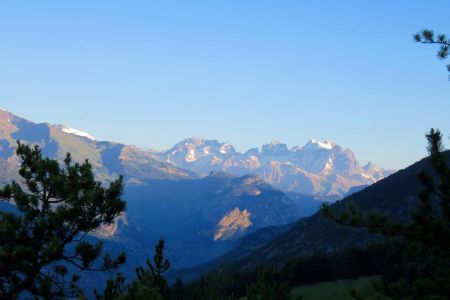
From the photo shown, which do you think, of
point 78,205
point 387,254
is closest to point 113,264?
point 78,205

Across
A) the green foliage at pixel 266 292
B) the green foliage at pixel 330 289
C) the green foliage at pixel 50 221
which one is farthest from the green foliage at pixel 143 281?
the green foliage at pixel 330 289

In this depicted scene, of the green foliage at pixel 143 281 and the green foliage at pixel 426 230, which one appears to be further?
the green foliage at pixel 143 281

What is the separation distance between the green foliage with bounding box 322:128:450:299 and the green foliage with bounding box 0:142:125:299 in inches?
543

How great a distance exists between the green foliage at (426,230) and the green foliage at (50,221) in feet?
45.2

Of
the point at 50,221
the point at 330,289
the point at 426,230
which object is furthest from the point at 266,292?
the point at 426,230

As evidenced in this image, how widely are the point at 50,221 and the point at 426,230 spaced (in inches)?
717

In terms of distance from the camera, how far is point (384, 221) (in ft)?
68.6

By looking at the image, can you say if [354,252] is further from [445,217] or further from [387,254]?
[445,217]

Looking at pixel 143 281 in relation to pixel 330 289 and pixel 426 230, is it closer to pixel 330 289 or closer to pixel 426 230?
pixel 426 230

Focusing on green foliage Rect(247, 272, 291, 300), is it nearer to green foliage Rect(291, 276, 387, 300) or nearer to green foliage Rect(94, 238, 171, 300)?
green foliage Rect(291, 276, 387, 300)

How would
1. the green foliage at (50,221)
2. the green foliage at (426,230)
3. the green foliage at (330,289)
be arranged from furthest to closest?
the green foliage at (330,289), the green foliage at (50,221), the green foliage at (426,230)

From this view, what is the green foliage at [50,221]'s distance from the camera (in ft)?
90.8

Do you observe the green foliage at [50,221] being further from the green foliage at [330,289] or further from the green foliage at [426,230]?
the green foliage at [330,289]

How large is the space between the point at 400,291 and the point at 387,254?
251 feet
